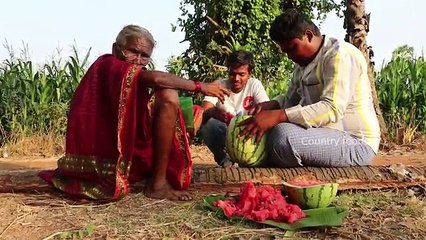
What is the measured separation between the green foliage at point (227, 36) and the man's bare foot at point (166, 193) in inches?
324

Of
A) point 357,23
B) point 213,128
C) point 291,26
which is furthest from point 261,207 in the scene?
point 357,23

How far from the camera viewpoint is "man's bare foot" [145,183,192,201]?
374 centimetres

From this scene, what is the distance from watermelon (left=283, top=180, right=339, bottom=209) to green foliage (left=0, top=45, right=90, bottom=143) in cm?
639

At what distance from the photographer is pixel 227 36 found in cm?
1292

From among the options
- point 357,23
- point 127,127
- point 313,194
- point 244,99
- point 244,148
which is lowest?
point 313,194

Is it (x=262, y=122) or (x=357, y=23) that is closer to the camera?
(x=262, y=122)

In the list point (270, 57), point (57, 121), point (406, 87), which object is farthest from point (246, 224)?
point (270, 57)

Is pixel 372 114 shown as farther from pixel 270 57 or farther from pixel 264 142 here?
pixel 270 57

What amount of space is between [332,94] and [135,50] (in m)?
1.36

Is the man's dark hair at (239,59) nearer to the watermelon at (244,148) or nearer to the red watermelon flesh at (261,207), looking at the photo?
the watermelon at (244,148)

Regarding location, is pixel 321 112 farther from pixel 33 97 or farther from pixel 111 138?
pixel 33 97

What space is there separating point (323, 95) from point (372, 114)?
51 centimetres

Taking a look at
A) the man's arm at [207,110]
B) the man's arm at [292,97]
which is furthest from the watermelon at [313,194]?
the man's arm at [207,110]

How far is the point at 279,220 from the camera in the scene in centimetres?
317
